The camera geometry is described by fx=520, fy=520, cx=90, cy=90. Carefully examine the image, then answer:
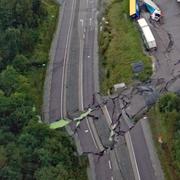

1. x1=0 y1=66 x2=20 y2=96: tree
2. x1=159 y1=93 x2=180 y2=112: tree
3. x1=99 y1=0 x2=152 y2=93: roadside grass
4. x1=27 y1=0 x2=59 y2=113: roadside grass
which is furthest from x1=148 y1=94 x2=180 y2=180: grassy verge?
x1=0 y1=66 x2=20 y2=96: tree

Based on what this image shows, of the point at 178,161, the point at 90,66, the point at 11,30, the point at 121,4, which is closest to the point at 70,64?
the point at 90,66

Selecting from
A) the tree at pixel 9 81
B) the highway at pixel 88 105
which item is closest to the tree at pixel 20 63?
the tree at pixel 9 81

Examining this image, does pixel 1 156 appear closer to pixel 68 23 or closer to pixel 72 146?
pixel 72 146

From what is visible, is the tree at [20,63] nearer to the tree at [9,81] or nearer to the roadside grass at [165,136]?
the tree at [9,81]

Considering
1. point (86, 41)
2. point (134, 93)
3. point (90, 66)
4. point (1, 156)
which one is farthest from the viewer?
point (86, 41)

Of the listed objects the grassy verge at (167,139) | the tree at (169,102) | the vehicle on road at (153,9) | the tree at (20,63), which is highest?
the vehicle on road at (153,9)

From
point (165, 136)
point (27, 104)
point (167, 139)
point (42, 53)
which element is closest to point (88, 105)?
point (27, 104)

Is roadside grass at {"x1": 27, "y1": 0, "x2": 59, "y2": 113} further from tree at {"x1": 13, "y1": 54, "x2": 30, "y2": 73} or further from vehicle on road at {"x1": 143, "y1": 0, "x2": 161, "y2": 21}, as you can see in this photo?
vehicle on road at {"x1": 143, "y1": 0, "x2": 161, "y2": 21}
